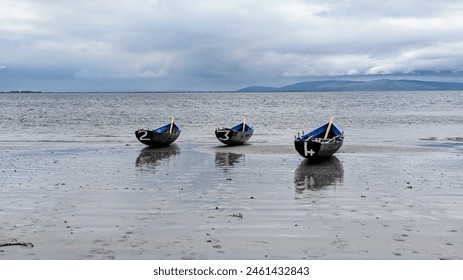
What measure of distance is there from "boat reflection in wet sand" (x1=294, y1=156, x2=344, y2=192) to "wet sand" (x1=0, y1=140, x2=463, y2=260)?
6 centimetres

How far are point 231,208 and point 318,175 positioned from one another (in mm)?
8607

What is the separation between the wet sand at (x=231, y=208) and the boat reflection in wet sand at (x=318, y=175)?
0.06 meters

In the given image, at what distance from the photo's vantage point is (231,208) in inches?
614

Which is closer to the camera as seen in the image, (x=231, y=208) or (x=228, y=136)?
(x=231, y=208)

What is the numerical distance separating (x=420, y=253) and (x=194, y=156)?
2101cm

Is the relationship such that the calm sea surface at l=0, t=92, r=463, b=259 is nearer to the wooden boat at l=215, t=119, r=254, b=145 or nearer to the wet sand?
the wet sand

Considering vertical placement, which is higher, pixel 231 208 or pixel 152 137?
pixel 152 137

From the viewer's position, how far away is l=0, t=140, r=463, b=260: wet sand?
11352 millimetres

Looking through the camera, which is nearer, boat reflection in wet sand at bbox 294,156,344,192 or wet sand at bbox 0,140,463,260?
wet sand at bbox 0,140,463,260

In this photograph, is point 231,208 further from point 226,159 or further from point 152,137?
point 152,137

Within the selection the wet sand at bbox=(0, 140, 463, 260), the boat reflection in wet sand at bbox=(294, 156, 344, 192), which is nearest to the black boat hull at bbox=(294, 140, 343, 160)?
the boat reflection in wet sand at bbox=(294, 156, 344, 192)

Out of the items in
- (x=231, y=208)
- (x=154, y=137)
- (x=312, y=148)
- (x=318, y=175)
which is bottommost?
(x=318, y=175)

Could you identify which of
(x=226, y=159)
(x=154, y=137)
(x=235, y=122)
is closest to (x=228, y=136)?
(x=154, y=137)

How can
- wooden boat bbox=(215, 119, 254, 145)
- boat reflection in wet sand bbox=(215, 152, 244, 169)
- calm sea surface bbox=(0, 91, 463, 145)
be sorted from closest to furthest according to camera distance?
→ boat reflection in wet sand bbox=(215, 152, 244, 169) → wooden boat bbox=(215, 119, 254, 145) → calm sea surface bbox=(0, 91, 463, 145)
